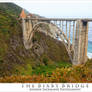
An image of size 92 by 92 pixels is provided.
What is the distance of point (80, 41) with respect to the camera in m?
20.3

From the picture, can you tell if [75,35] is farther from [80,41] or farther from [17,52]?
[17,52]

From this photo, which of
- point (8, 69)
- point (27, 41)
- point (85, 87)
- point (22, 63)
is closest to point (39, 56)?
point (27, 41)

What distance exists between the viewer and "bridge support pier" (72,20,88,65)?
19.6 meters

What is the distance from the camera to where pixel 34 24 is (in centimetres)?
2738

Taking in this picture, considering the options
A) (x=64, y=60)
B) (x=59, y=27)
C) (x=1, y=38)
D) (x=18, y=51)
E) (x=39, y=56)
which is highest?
(x=59, y=27)

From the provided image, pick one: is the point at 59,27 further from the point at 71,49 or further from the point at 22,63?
the point at 22,63

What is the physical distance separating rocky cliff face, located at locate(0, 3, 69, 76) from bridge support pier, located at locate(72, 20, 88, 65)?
32.3 feet

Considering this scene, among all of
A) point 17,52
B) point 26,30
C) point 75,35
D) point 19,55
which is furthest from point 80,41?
point 26,30

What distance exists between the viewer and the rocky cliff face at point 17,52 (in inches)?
880

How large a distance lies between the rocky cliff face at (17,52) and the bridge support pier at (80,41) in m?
9.85

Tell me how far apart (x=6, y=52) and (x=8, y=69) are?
4.09 meters

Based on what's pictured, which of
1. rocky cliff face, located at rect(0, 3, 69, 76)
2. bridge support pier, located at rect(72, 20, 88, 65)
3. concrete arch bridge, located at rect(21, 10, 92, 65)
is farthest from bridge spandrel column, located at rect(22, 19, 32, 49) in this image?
bridge support pier, located at rect(72, 20, 88, 65)

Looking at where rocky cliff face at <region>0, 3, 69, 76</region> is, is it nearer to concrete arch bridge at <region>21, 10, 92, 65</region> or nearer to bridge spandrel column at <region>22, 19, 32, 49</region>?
bridge spandrel column at <region>22, 19, 32, 49</region>

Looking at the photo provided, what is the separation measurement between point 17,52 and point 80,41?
1345 cm
